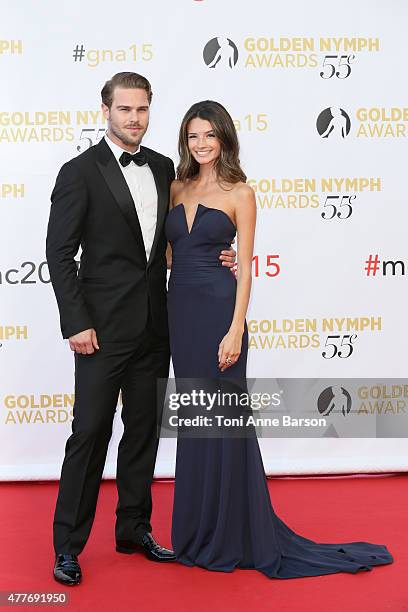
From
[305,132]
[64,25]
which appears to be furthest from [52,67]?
[305,132]

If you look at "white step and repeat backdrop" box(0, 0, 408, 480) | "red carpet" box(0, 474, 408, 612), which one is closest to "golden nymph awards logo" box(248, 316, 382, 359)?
"white step and repeat backdrop" box(0, 0, 408, 480)

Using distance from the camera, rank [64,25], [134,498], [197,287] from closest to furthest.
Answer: [197,287], [134,498], [64,25]

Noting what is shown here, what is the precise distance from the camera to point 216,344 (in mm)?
3285

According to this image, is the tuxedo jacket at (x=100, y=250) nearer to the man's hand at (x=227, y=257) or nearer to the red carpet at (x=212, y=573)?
the man's hand at (x=227, y=257)

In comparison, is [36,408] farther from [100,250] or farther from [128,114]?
[128,114]

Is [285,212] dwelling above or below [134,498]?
above

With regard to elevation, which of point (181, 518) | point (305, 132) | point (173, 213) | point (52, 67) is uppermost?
point (52, 67)

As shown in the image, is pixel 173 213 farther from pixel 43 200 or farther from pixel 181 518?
pixel 43 200

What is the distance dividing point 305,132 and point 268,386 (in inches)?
50.6

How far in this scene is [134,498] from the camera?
349 cm

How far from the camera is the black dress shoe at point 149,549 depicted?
133 inches

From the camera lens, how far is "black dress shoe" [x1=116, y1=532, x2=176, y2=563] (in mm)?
3369

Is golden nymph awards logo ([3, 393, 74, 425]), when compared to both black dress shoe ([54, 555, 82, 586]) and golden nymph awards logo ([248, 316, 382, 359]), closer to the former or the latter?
golden nymph awards logo ([248, 316, 382, 359])

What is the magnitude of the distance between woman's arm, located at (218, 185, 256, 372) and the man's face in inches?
16.0
